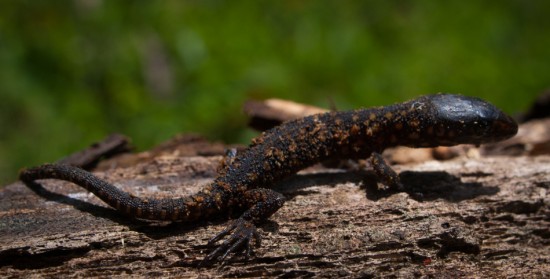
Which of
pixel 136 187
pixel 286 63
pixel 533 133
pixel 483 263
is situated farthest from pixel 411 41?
pixel 136 187

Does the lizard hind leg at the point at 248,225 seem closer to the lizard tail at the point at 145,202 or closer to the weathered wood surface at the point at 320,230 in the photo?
the weathered wood surface at the point at 320,230

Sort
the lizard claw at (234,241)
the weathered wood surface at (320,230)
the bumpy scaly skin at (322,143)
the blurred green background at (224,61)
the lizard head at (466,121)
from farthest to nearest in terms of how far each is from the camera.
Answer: the blurred green background at (224,61) < the lizard head at (466,121) < the bumpy scaly skin at (322,143) < the lizard claw at (234,241) < the weathered wood surface at (320,230)

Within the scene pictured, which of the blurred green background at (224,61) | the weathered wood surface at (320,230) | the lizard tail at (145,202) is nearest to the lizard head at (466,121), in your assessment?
the weathered wood surface at (320,230)

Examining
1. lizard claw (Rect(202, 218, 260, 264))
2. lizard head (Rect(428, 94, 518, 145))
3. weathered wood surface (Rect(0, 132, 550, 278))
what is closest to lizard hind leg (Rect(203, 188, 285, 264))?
lizard claw (Rect(202, 218, 260, 264))

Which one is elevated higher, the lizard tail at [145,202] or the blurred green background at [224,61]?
the blurred green background at [224,61]

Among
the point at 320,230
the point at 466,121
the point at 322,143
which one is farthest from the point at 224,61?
the point at 320,230

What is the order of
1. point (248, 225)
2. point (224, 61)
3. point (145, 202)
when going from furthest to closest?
point (224, 61) < point (248, 225) < point (145, 202)

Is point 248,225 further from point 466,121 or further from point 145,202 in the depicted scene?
point 466,121
